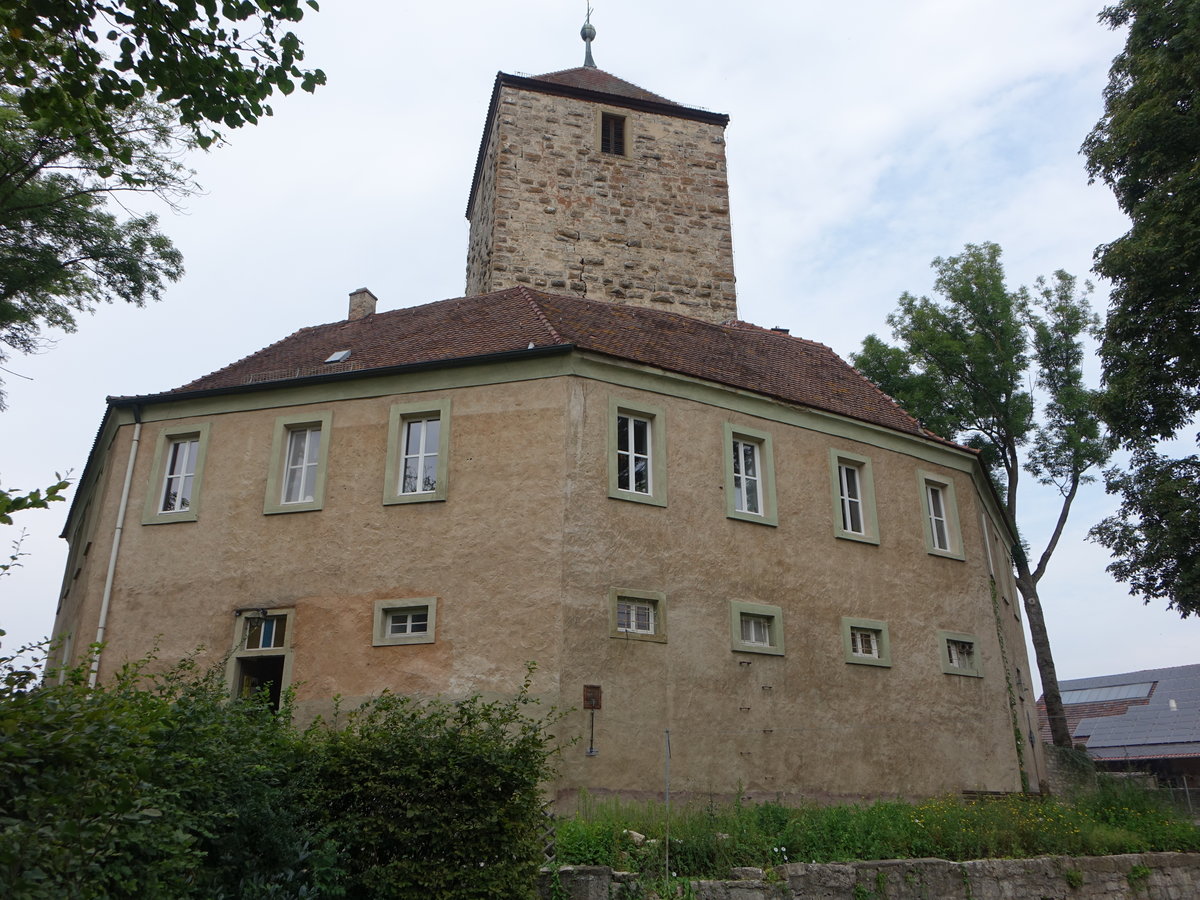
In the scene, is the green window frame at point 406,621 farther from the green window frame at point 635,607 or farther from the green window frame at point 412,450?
the green window frame at point 635,607

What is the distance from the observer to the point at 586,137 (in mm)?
23562

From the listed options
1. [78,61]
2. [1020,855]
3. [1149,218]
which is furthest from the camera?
[1149,218]

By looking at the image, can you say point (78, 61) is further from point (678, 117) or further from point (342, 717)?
point (678, 117)

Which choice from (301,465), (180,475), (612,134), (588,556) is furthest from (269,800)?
(612,134)

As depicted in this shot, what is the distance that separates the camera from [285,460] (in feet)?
53.3

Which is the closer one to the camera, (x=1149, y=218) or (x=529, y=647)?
(x=529, y=647)

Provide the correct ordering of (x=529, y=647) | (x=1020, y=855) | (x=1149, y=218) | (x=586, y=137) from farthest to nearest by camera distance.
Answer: (x=586, y=137)
(x=1149, y=218)
(x=529, y=647)
(x=1020, y=855)

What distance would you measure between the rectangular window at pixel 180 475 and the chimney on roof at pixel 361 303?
208 inches

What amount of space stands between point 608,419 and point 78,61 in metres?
8.68

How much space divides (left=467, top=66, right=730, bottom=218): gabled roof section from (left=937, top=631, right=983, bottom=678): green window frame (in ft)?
44.3

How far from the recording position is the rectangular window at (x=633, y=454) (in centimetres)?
1535

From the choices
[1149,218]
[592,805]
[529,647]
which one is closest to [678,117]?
[1149,218]

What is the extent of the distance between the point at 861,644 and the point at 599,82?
51.1ft

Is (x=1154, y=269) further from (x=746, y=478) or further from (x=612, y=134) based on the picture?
(x=612, y=134)
